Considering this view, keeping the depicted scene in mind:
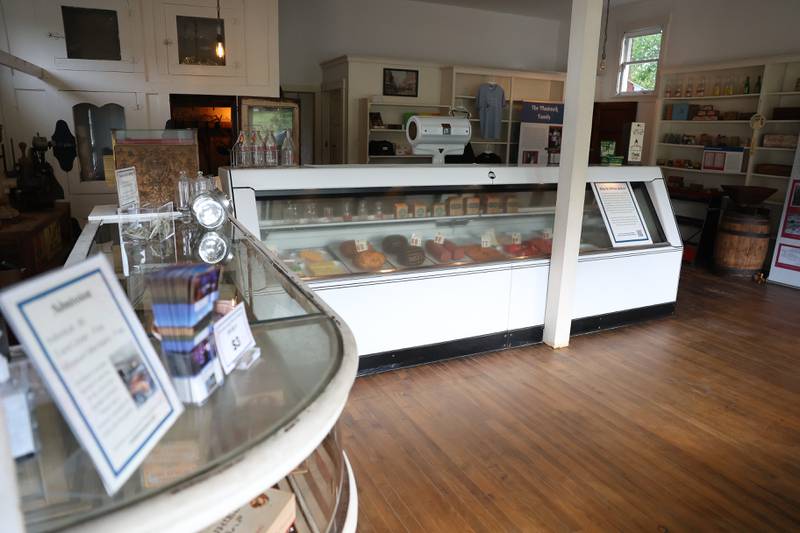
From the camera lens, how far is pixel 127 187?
90.1 inches

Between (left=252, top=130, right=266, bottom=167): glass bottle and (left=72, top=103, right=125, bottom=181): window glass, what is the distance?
2.69 metres

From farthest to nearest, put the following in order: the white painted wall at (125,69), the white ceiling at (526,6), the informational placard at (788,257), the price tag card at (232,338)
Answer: the white ceiling at (526,6), the informational placard at (788,257), the white painted wall at (125,69), the price tag card at (232,338)

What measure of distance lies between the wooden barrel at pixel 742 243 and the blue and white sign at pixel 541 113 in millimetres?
3504

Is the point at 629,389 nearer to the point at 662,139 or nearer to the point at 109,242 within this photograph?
the point at 109,242

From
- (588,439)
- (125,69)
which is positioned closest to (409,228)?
(588,439)

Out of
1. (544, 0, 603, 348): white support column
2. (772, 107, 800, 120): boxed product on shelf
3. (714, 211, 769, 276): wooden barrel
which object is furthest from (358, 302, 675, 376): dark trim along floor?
(772, 107, 800, 120): boxed product on shelf

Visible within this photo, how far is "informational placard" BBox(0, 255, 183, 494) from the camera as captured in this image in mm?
708

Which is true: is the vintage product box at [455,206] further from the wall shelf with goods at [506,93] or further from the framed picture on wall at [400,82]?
the wall shelf with goods at [506,93]

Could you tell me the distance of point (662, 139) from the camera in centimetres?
859

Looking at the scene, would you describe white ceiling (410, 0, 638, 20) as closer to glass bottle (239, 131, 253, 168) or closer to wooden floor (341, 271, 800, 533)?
wooden floor (341, 271, 800, 533)

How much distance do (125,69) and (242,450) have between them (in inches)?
220

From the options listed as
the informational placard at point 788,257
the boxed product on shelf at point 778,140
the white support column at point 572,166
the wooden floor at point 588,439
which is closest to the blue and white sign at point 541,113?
the boxed product on shelf at point 778,140

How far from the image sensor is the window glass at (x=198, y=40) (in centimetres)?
552

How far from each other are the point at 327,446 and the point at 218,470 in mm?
624
